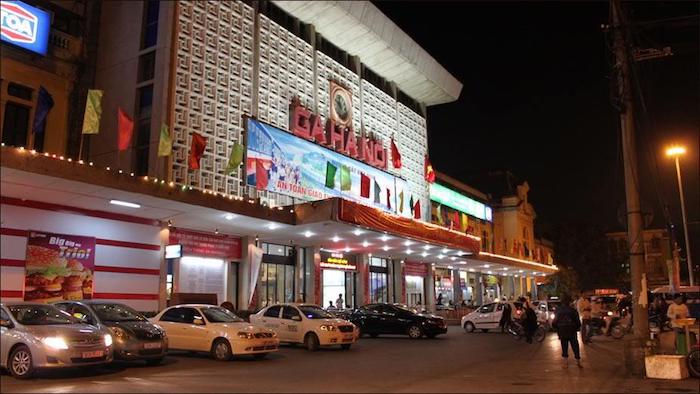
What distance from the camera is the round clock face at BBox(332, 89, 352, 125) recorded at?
35.4 metres

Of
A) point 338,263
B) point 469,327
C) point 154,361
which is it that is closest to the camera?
point 154,361

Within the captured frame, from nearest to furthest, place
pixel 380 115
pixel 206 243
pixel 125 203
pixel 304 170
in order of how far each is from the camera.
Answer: pixel 125 203, pixel 206 243, pixel 304 170, pixel 380 115

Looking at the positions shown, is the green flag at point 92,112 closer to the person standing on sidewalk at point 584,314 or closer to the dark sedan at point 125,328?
the dark sedan at point 125,328

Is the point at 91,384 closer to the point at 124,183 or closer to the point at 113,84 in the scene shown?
the point at 124,183

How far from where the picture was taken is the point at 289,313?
19734mm

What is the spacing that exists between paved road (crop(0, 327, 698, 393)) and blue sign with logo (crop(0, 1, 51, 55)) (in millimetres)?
13467

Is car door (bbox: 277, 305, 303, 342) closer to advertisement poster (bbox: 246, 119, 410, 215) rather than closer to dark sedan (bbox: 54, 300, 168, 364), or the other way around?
dark sedan (bbox: 54, 300, 168, 364)

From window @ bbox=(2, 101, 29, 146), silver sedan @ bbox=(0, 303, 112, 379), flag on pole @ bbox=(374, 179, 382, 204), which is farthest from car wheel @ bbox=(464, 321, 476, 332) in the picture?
window @ bbox=(2, 101, 29, 146)

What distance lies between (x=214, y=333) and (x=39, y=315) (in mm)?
4223

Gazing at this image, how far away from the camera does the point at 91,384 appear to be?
11.5 metres

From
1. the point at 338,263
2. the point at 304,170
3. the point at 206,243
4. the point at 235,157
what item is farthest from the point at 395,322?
the point at 338,263

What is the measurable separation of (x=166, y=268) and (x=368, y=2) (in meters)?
20.7

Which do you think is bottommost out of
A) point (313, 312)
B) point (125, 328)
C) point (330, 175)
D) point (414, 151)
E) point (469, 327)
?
point (469, 327)

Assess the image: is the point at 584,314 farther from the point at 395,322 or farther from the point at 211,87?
the point at 211,87
